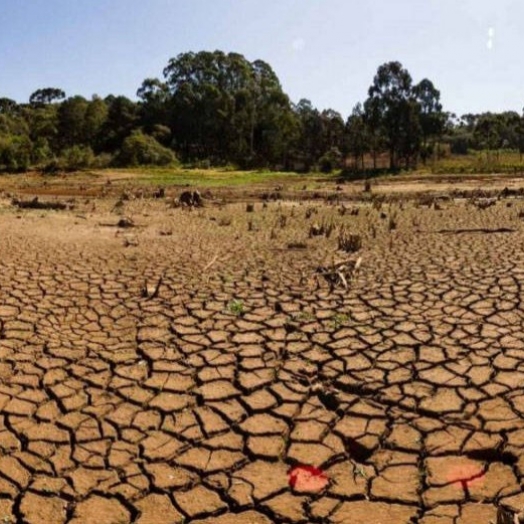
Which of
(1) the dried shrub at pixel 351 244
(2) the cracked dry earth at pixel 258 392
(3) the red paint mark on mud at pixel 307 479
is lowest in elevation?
(3) the red paint mark on mud at pixel 307 479

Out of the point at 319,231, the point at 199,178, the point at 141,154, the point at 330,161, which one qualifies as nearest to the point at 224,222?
the point at 319,231

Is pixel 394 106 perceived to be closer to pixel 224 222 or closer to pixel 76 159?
pixel 76 159

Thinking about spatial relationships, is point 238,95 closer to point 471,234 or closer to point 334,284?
point 471,234

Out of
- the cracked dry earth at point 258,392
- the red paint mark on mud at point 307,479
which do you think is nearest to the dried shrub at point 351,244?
the cracked dry earth at point 258,392

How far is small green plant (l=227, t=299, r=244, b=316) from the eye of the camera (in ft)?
17.2

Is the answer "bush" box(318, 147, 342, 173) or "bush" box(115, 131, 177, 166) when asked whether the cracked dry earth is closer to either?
"bush" box(115, 131, 177, 166)

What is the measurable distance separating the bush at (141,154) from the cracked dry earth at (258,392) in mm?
31177

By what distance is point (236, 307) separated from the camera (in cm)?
537

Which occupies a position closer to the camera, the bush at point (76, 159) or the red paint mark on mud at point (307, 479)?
the red paint mark on mud at point (307, 479)

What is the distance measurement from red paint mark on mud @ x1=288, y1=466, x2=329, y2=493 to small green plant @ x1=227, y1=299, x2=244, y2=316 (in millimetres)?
2507

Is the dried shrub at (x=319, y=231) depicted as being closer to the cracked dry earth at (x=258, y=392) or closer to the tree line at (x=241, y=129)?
the cracked dry earth at (x=258, y=392)

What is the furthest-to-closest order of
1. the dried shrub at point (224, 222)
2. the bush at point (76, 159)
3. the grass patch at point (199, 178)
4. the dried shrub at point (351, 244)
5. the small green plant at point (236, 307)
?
the bush at point (76, 159), the grass patch at point (199, 178), the dried shrub at point (224, 222), the dried shrub at point (351, 244), the small green plant at point (236, 307)

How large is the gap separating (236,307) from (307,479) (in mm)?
2772

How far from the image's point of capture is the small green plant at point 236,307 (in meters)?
5.25
